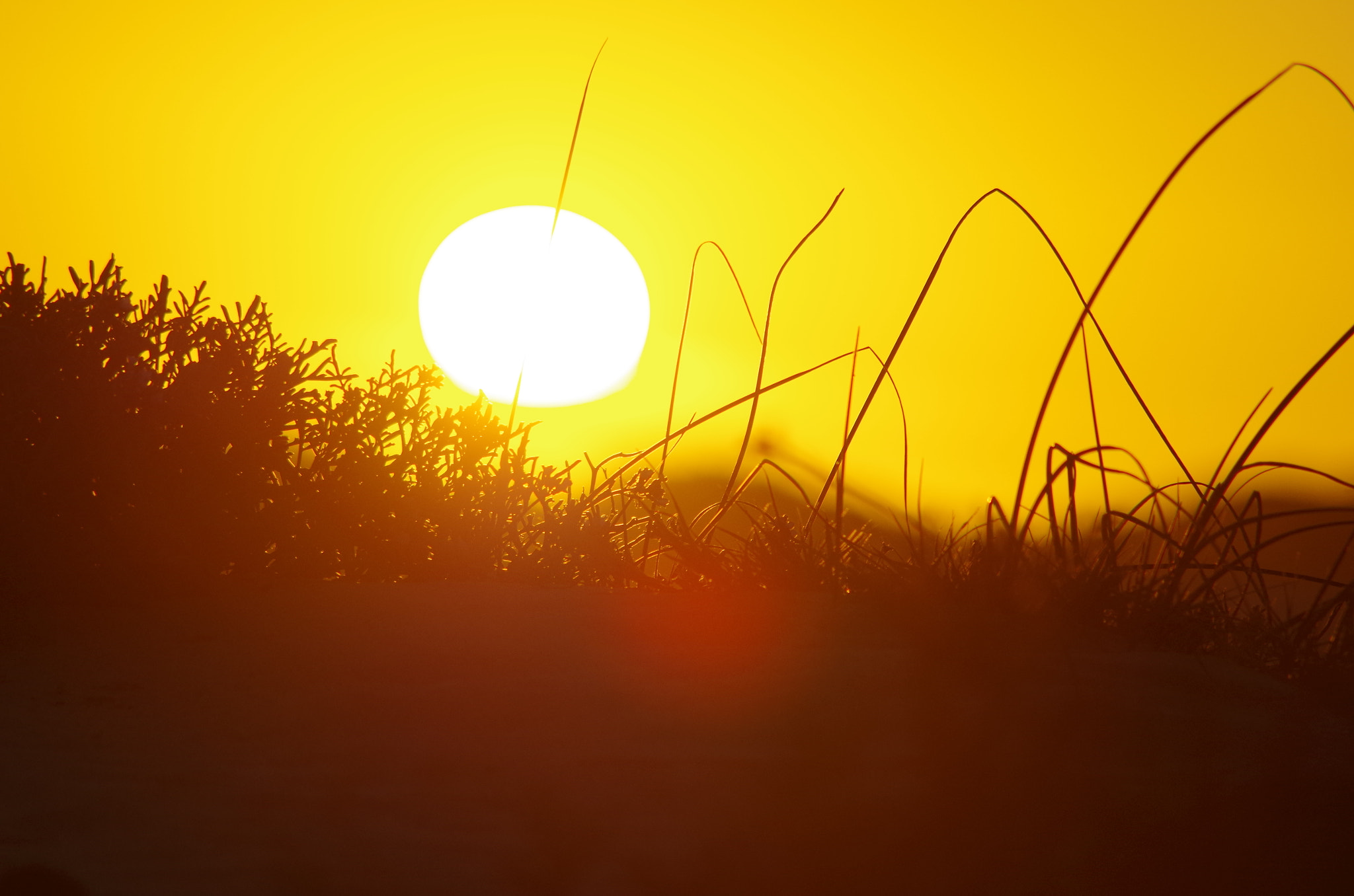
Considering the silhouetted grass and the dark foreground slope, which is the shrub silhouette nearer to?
the silhouetted grass

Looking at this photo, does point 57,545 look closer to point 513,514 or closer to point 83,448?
point 83,448

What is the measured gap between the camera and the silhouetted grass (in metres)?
2.45

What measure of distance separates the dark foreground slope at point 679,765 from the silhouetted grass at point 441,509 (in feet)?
0.94

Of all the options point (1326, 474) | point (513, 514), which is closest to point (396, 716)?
point (513, 514)

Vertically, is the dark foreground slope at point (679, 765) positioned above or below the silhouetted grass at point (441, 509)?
below

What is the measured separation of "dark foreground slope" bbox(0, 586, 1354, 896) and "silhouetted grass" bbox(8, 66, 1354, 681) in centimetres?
29

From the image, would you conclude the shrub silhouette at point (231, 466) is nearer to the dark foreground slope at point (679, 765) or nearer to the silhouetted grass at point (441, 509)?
the silhouetted grass at point (441, 509)

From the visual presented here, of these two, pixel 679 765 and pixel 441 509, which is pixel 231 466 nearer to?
pixel 441 509

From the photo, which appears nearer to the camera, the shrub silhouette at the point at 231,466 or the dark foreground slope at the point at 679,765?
the dark foreground slope at the point at 679,765

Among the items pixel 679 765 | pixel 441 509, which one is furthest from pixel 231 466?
pixel 679 765

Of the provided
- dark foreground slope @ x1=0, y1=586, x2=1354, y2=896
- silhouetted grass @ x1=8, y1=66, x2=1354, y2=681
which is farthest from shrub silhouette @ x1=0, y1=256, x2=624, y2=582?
dark foreground slope @ x1=0, y1=586, x2=1354, y2=896

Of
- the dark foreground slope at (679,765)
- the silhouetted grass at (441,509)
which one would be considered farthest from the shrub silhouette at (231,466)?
the dark foreground slope at (679,765)

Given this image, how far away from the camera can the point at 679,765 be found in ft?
6.02

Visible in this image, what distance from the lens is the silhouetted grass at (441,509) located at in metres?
2.45
